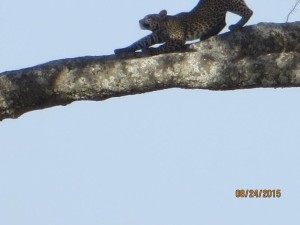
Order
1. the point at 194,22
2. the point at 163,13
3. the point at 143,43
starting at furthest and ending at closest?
1. the point at 163,13
2. the point at 194,22
3. the point at 143,43

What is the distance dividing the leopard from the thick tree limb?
84.3 inches

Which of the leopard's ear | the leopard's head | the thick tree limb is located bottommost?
the thick tree limb

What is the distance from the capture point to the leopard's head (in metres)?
7.54

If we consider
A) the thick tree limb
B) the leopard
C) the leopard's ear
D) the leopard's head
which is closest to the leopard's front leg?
the leopard

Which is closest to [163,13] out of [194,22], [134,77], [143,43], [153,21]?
[153,21]

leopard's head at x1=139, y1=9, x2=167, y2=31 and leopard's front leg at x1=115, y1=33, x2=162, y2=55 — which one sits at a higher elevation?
leopard's head at x1=139, y1=9, x2=167, y2=31

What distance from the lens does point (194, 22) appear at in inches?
298

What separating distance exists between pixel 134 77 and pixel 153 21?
105 inches

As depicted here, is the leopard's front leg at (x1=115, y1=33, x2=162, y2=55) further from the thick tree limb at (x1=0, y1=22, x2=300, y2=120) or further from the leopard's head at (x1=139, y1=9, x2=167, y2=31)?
the thick tree limb at (x1=0, y1=22, x2=300, y2=120)

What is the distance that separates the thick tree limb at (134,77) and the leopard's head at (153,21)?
244cm

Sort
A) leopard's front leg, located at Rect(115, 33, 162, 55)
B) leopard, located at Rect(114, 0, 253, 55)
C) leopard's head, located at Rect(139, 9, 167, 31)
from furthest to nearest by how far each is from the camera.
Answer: leopard's head, located at Rect(139, 9, 167, 31), leopard, located at Rect(114, 0, 253, 55), leopard's front leg, located at Rect(115, 33, 162, 55)

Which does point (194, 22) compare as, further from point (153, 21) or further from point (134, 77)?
point (134, 77)

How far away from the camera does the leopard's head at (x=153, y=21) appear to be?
24.7ft

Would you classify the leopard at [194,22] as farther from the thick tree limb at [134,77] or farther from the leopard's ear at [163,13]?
the thick tree limb at [134,77]
